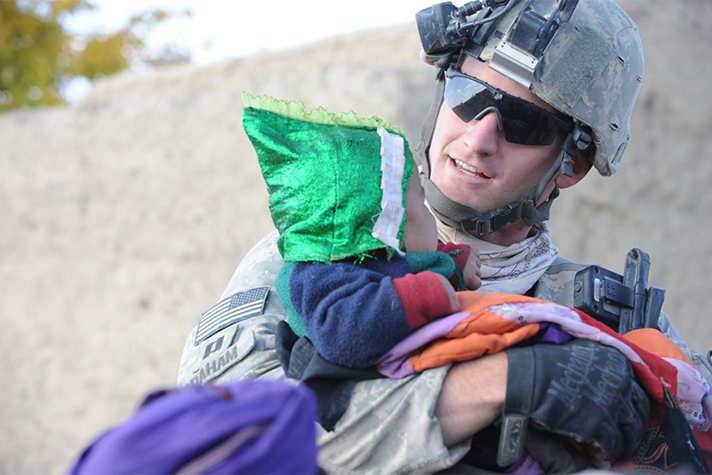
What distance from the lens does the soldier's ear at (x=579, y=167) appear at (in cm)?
292

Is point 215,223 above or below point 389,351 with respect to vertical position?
below

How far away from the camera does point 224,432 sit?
113 cm

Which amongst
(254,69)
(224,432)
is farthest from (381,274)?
(254,69)

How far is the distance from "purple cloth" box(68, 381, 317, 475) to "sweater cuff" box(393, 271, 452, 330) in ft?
1.97

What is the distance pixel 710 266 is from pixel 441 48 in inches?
203

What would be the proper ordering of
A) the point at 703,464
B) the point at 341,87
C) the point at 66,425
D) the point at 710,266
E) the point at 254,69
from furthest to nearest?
the point at 254,69
the point at 66,425
the point at 341,87
the point at 710,266
the point at 703,464

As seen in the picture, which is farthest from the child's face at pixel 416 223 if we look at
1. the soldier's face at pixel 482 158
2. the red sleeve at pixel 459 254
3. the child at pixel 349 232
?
the soldier's face at pixel 482 158

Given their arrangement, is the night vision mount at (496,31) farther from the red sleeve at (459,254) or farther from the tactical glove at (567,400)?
the tactical glove at (567,400)

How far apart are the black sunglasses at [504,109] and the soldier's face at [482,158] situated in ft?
→ 0.07

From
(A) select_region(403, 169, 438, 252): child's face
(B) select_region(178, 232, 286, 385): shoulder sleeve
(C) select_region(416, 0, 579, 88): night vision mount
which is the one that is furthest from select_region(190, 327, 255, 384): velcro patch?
(C) select_region(416, 0, 579, 88): night vision mount

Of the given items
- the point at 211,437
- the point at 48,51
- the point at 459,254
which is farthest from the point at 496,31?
the point at 48,51

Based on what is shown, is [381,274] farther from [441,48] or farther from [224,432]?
[441,48]

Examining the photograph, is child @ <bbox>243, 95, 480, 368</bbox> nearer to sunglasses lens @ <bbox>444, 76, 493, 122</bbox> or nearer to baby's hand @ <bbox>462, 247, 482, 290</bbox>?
baby's hand @ <bbox>462, 247, 482, 290</bbox>

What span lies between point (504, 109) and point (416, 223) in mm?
835
